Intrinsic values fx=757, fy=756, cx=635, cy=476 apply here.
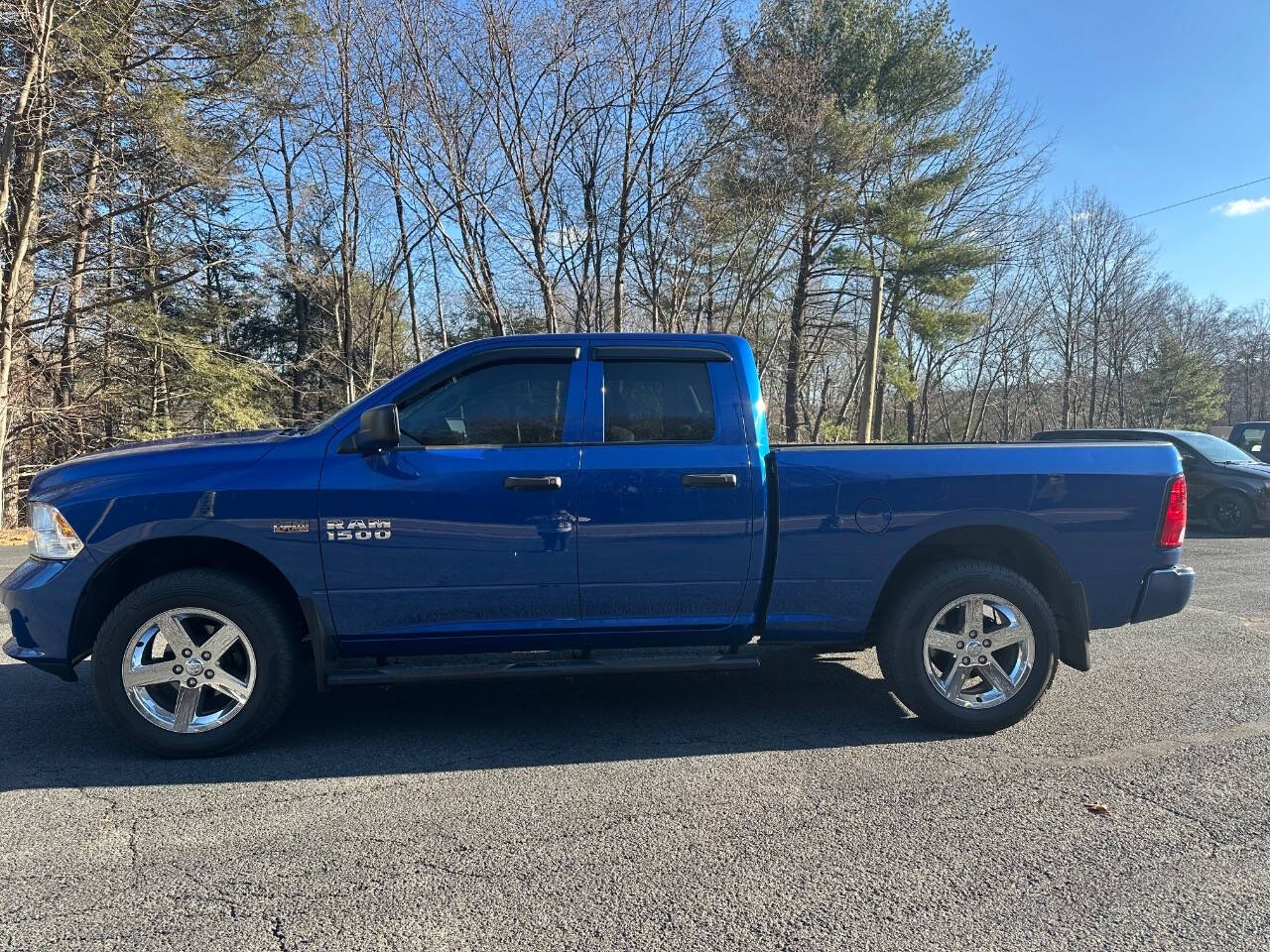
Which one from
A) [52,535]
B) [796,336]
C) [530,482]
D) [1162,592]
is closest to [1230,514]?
[1162,592]

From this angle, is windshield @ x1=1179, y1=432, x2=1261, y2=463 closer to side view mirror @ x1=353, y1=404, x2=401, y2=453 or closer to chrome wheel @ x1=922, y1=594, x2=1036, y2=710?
chrome wheel @ x1=922, y1=594, x2=1036, y2=710

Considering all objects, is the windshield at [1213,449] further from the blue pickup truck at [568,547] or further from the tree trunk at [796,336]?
the tree trunk at [796,336]

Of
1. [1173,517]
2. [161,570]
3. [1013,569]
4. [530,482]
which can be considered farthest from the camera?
[1013,569]

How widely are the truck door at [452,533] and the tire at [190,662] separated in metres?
0.36

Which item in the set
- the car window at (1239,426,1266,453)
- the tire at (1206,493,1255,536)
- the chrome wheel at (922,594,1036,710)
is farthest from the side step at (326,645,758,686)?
the car window at (1239,426,1266,453)

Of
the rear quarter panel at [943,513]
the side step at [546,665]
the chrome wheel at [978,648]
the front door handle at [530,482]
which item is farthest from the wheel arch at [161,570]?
the chrome wheel at [978,648]

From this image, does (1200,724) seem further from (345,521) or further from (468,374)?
(345,521)

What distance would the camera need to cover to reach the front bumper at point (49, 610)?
3531 mm

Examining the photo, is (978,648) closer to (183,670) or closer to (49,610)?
(183,670)

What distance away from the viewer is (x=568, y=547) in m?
3.71

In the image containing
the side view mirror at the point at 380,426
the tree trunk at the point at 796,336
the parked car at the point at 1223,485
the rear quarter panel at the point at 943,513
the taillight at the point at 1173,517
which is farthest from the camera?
the tree trunk at the point at 796,336

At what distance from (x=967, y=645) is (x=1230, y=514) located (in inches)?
432

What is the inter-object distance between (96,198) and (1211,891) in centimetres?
1881

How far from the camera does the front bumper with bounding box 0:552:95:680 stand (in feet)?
11.6
